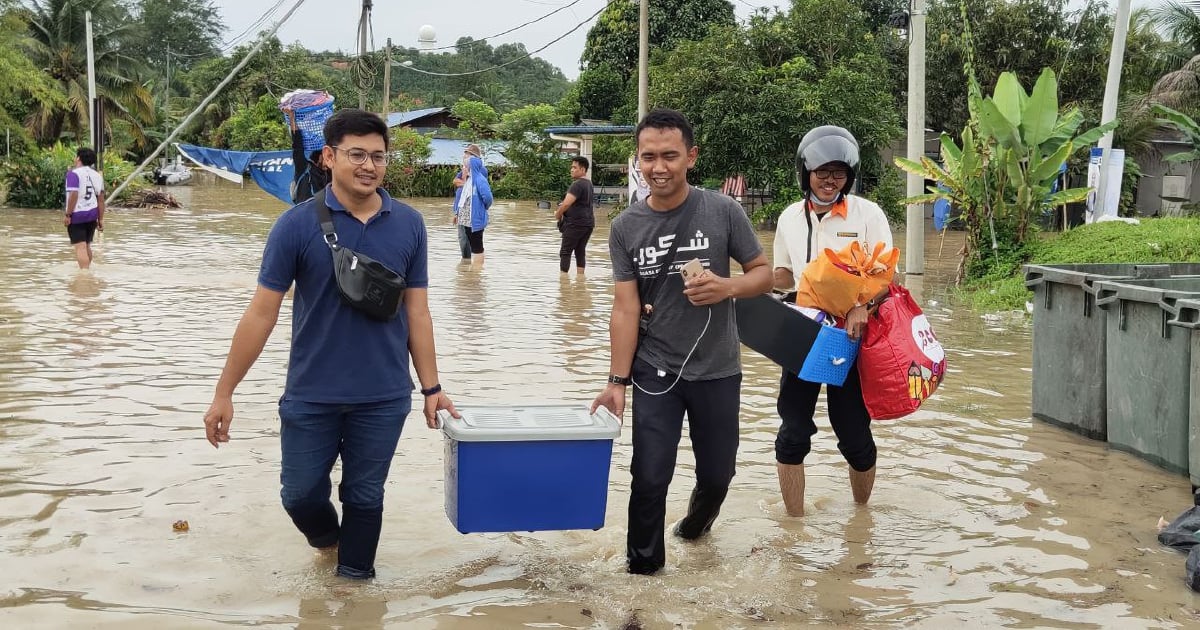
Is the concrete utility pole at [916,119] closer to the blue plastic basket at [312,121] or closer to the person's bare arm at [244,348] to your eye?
the blue plastic basket at [312,121]

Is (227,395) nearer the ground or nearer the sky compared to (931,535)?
nearer the sky

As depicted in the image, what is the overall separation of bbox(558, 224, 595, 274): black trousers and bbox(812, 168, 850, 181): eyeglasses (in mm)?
11178

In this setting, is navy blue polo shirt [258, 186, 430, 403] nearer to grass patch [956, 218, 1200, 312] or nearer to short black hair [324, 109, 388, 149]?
short black hair [324, 109, 388, 149]

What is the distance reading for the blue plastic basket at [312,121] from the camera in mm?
8172

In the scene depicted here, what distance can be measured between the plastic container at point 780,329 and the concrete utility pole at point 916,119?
13.0 meters

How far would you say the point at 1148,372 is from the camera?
6.66 m

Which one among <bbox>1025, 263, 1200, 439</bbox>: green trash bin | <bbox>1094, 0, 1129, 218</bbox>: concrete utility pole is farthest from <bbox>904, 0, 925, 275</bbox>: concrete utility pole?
<bbox>1025, 263, 1200, 439</bbox>: green trash bin

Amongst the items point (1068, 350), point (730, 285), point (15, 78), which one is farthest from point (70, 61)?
point (730, 285)

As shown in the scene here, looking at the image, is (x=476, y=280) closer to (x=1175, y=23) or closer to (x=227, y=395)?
(x=227, y=395)

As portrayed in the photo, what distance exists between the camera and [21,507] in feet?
18.7

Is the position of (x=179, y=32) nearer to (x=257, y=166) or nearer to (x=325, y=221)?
(x=257, y=166)

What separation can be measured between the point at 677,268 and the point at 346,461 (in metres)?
1.48

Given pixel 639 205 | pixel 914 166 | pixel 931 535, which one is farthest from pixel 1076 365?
pixel 914 166

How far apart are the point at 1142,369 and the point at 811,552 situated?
258 cm
